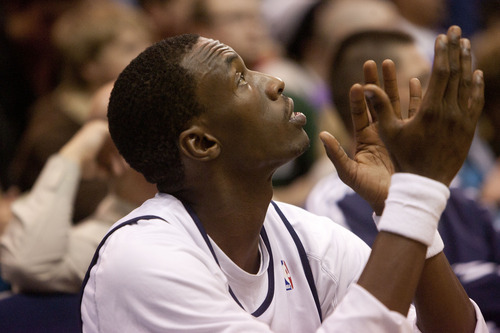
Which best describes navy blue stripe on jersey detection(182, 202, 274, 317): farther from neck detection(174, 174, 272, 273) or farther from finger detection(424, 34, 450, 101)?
finger detection(424, 34, 450, 101)

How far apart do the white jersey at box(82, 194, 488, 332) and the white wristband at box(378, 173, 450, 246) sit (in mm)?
Answer: 140

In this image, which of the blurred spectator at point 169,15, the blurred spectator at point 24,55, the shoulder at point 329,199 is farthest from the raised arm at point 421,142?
the blurred spectator at point 24,55

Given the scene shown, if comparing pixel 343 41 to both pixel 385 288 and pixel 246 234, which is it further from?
pixel 385 288

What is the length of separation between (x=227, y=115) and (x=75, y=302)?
96cm

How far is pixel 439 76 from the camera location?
1.33 metres

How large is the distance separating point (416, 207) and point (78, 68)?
7.95ft

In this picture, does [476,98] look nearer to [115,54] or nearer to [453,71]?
[453,71]

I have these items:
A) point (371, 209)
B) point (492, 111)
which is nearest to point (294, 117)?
point (371, 209)

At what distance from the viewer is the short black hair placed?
151 centimetres

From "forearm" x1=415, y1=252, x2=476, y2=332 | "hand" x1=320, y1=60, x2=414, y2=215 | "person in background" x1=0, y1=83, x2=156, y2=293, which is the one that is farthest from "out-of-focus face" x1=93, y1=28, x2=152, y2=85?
"forearm" x1=415, y1=252, x2=476, y2=332

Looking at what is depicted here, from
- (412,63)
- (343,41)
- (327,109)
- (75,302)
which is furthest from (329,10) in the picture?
(75,302)

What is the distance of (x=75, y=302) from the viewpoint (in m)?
2.20

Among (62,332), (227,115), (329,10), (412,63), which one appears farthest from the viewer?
(329,10)

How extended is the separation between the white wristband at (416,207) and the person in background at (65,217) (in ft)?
3.85
